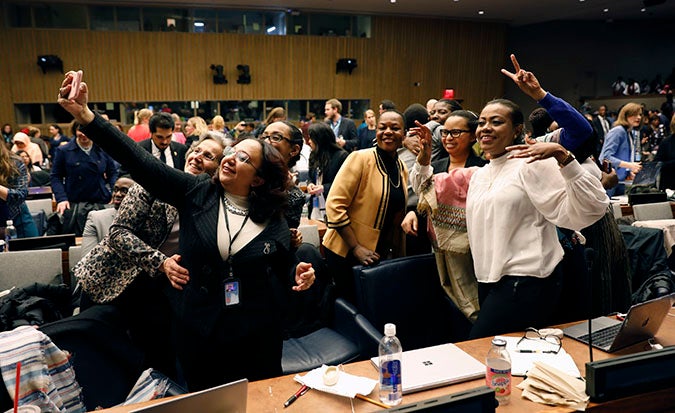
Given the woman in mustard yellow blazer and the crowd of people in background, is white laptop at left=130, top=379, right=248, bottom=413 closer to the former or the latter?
the crowd of people in background

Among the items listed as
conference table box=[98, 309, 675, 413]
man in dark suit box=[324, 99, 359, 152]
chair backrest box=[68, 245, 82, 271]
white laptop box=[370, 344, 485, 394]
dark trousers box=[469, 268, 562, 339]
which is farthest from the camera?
man in dark suit box=[324, 99, 359, 152]

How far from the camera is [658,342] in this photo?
2076mm

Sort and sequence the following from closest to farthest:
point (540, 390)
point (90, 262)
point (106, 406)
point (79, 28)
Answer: point (540, 390) → point (106, 406) → point (90, 262) → point (79, 28)

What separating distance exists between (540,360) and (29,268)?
9.48ft

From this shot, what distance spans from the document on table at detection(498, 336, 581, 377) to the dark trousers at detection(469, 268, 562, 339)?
19 cm

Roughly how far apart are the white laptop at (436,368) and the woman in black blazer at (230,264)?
48 centimetres

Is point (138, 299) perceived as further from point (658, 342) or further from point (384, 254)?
point (658, 342)

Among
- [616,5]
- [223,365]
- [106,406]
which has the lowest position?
[106,406]

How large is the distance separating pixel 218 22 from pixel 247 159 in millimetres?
12590

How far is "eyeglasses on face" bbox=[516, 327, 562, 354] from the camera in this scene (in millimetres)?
2043

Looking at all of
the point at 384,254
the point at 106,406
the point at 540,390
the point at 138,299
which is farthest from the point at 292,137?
the point at 540,390

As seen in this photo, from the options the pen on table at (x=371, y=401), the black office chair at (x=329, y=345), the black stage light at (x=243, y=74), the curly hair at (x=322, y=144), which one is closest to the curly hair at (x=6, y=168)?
the curly hair at (x=322, y=144)

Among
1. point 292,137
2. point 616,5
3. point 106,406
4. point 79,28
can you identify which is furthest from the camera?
point 616,5

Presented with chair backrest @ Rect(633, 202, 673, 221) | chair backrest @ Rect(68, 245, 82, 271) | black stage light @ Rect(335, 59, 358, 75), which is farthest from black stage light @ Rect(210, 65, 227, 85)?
chair backrest @ Rect(633, 202, 673, 221)
